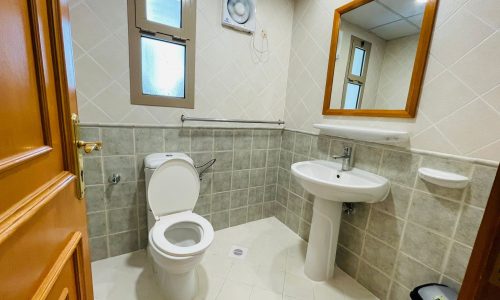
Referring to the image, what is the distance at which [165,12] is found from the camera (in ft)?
4.96

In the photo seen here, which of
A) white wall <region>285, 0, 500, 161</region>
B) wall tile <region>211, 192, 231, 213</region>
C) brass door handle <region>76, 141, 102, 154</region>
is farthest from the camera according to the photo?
wall tile <region>211, 192, 231, 213</region>

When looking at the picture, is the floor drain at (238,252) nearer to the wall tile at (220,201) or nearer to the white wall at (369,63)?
the wall tile at (220,201)

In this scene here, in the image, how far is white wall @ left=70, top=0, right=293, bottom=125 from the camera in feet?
4.37

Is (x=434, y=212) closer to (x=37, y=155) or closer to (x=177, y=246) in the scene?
(x=177, y=246)

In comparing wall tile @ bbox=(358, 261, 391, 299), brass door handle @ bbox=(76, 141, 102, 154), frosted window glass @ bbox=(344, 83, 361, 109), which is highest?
frosted window glass @ bbox=(344, 83, 361, 109)

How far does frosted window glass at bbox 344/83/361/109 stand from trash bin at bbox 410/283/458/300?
1124 mm

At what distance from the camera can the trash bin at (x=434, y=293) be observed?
1.02m

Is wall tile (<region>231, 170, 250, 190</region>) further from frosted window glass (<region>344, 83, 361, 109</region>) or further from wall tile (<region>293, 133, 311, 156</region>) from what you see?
frosted window glass (<region>344, 83, 361, 109</region>)

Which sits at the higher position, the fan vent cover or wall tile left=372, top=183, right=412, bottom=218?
the fan vent cover

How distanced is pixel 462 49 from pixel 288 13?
138 centimetres

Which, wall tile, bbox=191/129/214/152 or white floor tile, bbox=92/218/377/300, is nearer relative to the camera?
white floor tile, bbox=92/218/377/300

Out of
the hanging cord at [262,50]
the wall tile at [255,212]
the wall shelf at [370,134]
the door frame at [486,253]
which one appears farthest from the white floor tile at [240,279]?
the hanging cord at [262,50]

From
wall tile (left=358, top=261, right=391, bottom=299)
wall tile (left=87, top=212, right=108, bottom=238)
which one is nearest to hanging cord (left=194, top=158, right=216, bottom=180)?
wall tile (left=87, top=212, right=108, bottom=238)

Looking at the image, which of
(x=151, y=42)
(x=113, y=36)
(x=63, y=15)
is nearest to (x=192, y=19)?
(x=151, y=42)
